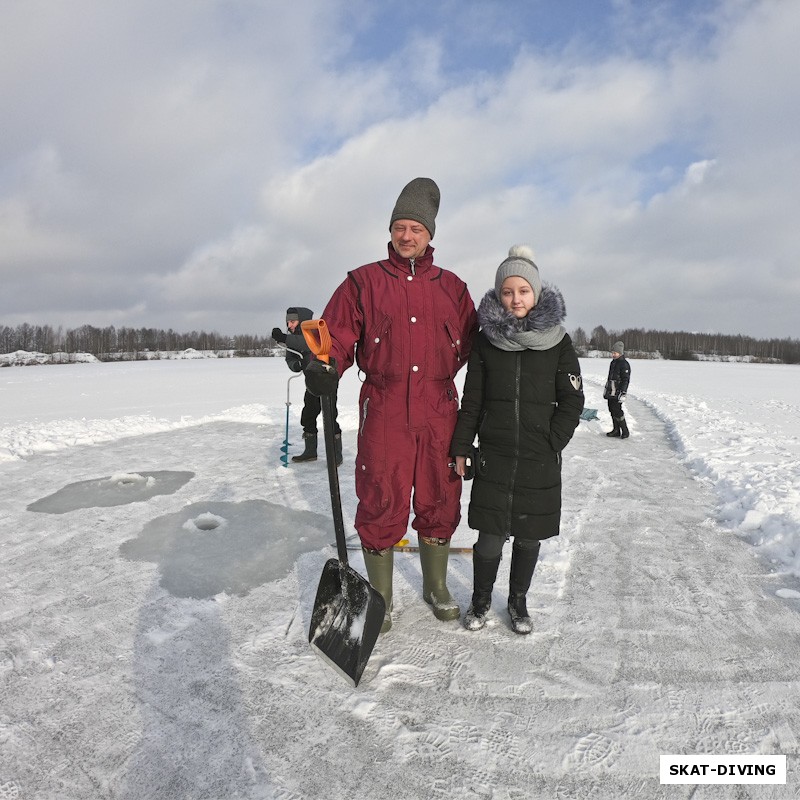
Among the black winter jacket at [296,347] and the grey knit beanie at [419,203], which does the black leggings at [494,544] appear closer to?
the grey knit beanie at [419,203]

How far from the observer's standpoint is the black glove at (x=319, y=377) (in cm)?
224

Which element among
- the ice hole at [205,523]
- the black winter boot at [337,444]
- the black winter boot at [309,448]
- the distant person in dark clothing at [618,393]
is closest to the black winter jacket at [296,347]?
the black winter boot at [309,448]

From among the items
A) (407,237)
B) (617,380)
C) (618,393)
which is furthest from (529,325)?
(617,380)

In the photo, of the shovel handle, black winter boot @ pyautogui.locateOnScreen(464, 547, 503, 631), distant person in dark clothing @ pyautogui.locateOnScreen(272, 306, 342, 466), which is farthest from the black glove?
distant person in dark clothing @ pyautogui.locateOnScreen(272, 306, 342, 466)

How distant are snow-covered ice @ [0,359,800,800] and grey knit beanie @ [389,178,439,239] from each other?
201 centimetres

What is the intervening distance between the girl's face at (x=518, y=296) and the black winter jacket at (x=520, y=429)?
0.20ft

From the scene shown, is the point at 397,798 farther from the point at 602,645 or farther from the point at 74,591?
the point at 74,591

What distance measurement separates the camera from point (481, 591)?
8.32ft

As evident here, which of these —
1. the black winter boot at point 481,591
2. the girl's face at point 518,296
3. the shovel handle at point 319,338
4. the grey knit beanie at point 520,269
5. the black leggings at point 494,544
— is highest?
the grey knit beanie at point 520,269

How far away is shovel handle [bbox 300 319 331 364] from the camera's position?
2.30 m

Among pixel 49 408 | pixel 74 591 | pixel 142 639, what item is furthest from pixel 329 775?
pixel 49 408

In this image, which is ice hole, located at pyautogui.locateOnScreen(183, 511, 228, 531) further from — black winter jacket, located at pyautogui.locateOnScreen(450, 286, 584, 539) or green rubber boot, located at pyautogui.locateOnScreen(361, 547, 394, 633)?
black winter jacket, located at pyautogui.locateOnScreen(450, 286, 584, 539)

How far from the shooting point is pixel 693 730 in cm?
180

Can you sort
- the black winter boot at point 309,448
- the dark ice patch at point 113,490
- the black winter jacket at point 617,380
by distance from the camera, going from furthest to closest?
the black winter jacket at point 617,380 < the black winter boot at point 309,448 < the dark ice patch at point 113,490
